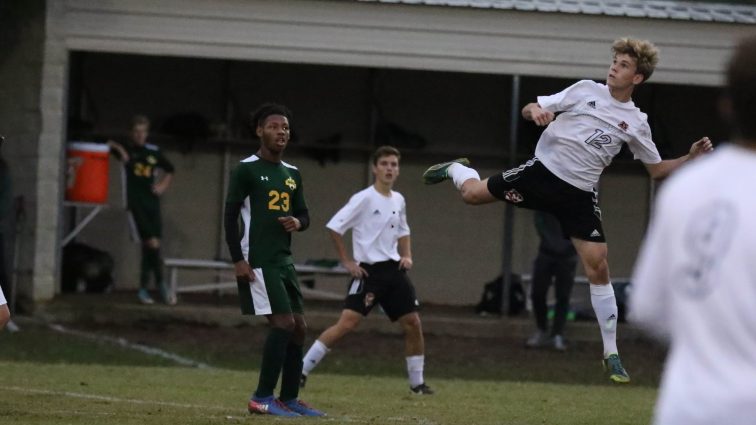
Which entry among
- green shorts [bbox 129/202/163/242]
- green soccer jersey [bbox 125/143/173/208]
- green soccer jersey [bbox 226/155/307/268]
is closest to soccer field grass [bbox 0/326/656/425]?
green soccer jersey [bbox 226/155/307/268]

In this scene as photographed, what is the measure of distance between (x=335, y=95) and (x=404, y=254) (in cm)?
755

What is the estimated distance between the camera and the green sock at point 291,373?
946cm

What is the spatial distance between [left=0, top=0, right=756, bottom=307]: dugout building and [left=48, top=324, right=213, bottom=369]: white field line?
70cm

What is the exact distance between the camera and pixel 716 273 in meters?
3.30

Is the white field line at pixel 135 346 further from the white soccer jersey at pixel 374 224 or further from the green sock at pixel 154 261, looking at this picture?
the white soccer jersey at pixel 374 224

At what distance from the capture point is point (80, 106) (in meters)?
19.1

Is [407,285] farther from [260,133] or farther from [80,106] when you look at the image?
[80,106]

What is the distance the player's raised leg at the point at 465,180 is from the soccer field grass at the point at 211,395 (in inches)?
57.8

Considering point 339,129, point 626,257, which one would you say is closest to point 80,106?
point 339,129

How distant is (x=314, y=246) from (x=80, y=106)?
3.66 m

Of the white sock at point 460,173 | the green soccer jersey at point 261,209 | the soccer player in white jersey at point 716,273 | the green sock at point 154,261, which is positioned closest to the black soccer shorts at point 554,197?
the white sock at point 460,173

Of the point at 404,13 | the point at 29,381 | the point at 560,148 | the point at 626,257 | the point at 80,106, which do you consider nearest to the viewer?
the point at 560,148

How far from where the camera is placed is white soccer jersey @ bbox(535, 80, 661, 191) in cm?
907

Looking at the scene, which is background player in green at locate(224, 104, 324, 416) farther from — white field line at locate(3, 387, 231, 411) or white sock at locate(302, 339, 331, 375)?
white sock at locate(302, 339, 331, 375)
